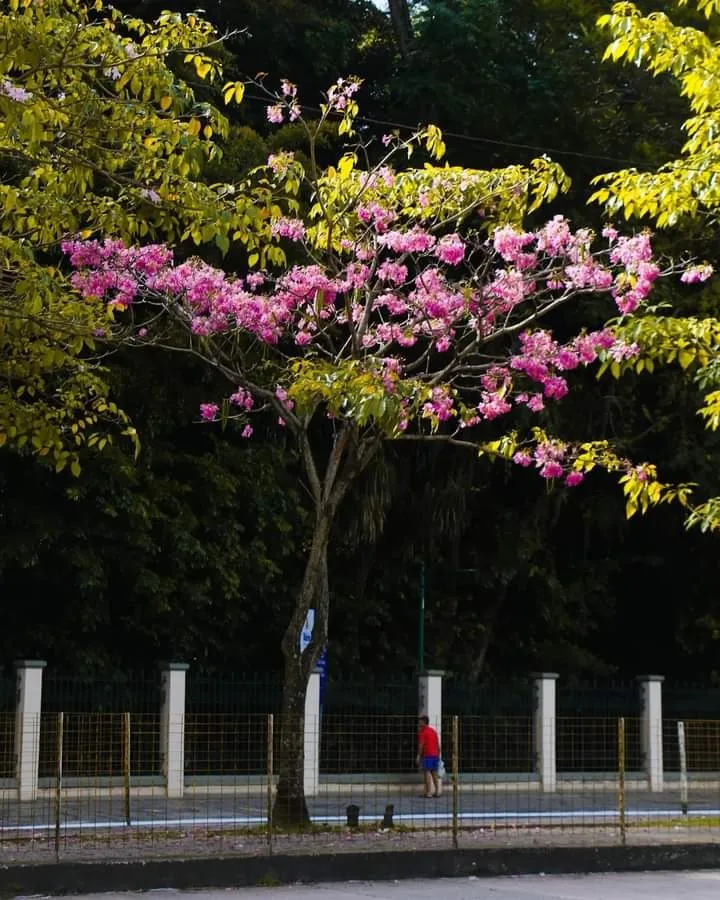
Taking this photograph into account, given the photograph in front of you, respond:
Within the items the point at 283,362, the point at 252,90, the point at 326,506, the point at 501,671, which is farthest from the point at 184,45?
the point at 501,671

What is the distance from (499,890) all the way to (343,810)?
548cm

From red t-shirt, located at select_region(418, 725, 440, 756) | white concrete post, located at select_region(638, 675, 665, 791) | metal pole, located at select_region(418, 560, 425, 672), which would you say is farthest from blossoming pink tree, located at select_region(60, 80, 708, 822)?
metal pole, located at select_region(418, 560, 425, 672)

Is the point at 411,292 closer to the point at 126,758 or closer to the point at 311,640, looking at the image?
the point at 311,640

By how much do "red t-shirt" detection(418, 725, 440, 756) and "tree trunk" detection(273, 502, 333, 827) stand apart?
15.7ft

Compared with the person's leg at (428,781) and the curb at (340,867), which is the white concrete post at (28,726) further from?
the person's leg at (428,781)

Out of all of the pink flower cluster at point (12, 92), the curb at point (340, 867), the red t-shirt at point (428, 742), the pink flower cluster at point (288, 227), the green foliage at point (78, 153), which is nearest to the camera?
the pink flower cluster at point (12, 92)

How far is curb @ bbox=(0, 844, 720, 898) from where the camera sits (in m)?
11.6

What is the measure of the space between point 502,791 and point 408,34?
16.3 m

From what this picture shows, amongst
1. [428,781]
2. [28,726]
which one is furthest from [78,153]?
[428,781]

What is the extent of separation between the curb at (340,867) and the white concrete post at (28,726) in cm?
269

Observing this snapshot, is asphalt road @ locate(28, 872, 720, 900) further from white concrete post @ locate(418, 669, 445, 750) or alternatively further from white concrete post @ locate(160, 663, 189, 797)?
white concrete post @ locate(418, 669, 445, 750)

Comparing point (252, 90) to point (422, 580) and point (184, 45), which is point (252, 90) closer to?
point (422, 580)

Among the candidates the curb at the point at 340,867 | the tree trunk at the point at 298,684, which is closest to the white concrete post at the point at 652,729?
the tree trunk at the point at 298,684

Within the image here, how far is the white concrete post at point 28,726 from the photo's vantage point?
1480 centimetres
